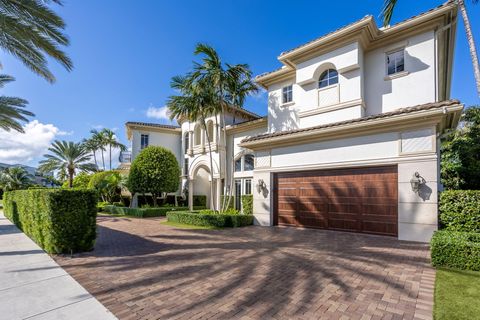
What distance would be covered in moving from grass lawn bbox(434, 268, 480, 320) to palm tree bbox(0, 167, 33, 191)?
41296 millimetres

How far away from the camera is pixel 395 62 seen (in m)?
12.0

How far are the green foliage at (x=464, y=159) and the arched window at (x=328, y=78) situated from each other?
5.72 m

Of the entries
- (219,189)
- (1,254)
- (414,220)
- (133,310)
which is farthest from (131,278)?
(219,189)

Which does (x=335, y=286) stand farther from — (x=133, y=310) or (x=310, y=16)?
(x=310, y=16)

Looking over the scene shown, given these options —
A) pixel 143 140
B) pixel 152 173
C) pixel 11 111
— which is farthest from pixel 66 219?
pixel 143 140

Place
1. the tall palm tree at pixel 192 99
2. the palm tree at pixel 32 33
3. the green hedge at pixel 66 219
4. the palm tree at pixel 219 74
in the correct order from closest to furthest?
the green hedge at pixel 66 219
the palm tree at pixel 32 33
the palm tree at pixel 219 74
the tall palm tree at pixel 192 99

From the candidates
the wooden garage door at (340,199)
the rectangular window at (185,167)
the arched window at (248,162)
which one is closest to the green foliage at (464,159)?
the wooden garage door at (340,199)

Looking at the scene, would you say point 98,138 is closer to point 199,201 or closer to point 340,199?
point 199,201

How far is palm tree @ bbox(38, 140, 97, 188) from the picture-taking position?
95.6 feet

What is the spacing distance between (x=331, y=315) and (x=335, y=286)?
119 centimetres

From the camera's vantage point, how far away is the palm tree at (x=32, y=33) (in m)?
8.58

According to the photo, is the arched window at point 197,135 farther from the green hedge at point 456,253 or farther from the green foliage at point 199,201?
the green hedge at point 456,253

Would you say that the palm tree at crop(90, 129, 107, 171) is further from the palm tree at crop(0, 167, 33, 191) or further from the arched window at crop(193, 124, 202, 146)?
the arched window at crop(193, 124, 202, 146)

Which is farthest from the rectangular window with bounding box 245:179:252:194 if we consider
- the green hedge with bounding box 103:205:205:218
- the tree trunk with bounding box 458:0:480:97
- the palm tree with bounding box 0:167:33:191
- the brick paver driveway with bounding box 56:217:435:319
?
the palm tree with bounding box 0:167:33:191
